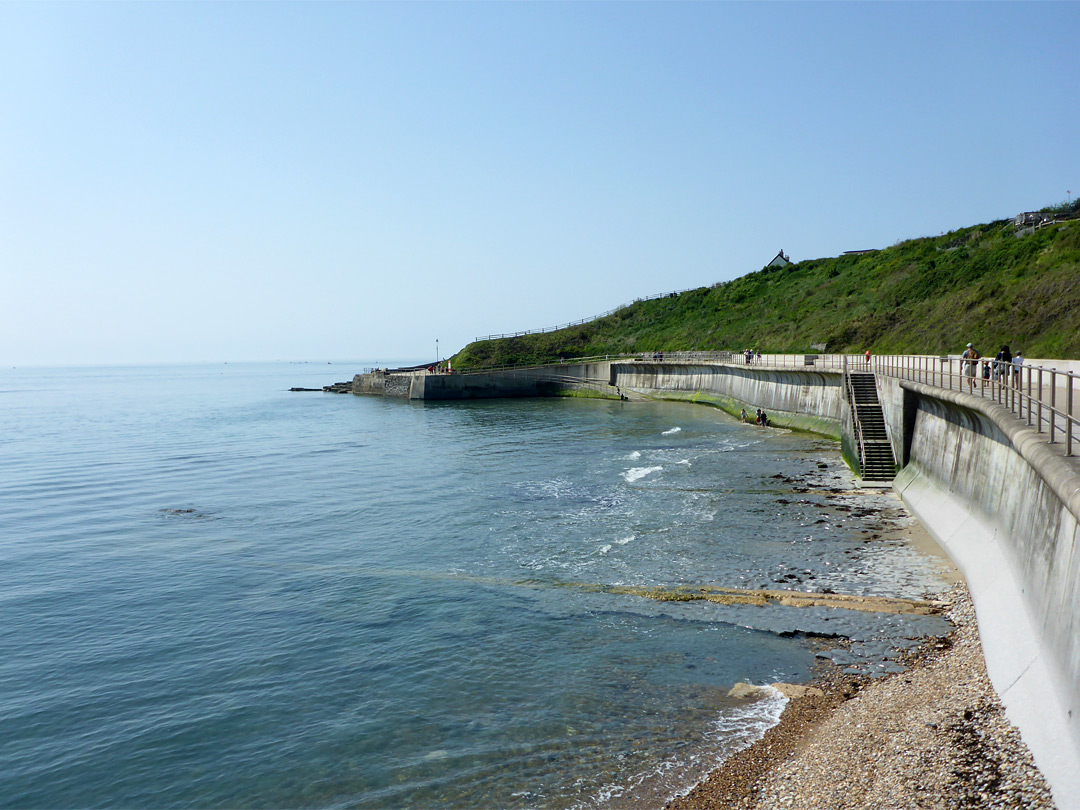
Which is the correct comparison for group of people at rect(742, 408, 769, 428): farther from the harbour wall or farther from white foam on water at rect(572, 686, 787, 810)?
white foam on water at rect(572, 686, 787, 810)

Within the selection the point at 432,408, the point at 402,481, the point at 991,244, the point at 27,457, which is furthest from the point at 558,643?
the point at 991,244

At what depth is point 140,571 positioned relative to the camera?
2400cm

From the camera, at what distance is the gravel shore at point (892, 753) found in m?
9.53

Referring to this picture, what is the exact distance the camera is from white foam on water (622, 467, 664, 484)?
36603mm

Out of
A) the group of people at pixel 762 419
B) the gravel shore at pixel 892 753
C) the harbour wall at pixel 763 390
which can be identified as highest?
the harbour wall at pixel 763 390

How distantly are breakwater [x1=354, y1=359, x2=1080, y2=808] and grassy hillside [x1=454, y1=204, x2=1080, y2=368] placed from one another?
A: 97.2 ft

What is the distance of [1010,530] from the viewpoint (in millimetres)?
16422

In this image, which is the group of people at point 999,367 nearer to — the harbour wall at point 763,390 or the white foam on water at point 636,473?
the harbour wall at point 763,390

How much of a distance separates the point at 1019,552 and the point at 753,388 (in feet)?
163

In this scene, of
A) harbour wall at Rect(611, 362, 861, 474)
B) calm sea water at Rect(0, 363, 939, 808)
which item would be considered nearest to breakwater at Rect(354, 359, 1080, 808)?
calm sea water at Rect(0, 363, 939, 808)

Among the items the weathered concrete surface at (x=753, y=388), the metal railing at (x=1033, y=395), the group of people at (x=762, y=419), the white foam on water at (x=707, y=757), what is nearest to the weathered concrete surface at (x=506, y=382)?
the weathered concrete surface at (x=753, y=388)

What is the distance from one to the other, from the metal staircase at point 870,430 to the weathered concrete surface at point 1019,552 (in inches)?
250

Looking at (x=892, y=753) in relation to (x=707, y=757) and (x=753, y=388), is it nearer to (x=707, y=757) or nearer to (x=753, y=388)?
(x=707, y=757)

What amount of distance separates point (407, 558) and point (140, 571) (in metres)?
8.58
